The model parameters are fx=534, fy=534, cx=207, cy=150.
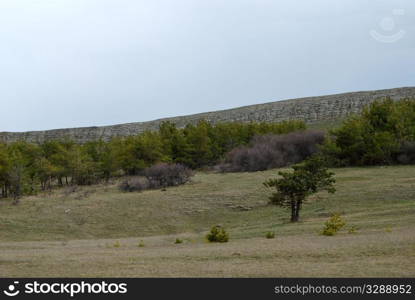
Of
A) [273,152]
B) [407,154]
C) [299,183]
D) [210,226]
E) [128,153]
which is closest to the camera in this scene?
[299,183]

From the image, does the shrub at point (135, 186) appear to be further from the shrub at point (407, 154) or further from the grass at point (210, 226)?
the shrub at point (407, 154)

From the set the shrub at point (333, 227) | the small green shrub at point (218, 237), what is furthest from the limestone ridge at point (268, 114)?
the small green shrub at point (218, 237)

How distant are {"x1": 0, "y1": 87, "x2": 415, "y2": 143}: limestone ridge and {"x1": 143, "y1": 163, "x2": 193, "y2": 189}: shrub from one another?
3787 centimetres

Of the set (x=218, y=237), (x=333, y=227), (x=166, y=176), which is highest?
(x=166, y=176)

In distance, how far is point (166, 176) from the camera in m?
42.5

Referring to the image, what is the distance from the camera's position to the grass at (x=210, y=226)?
11.9 meters

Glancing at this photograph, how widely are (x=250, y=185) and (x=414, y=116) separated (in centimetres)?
2298

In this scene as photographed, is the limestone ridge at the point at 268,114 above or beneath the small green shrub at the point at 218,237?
above

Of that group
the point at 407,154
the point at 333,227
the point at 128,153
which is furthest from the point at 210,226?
the point at 128,153

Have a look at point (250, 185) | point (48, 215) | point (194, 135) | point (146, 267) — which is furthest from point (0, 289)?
point (194, 135)

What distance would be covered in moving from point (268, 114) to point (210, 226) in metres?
57.3

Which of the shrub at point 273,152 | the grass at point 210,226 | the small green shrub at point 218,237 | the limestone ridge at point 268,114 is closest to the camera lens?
the grass at point 210,226

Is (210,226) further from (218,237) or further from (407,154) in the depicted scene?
(407,154)

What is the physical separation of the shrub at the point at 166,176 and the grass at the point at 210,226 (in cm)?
141
